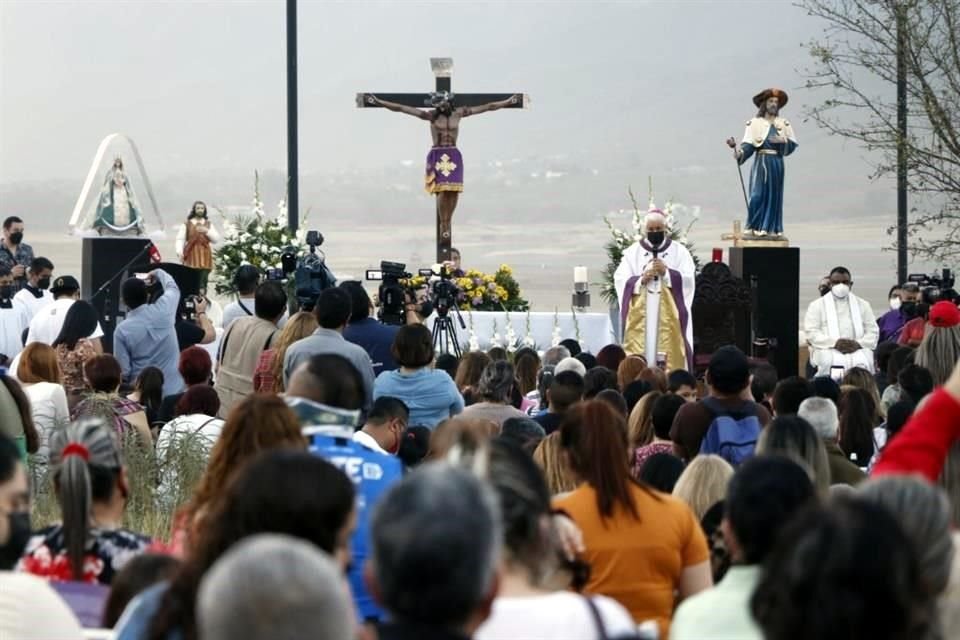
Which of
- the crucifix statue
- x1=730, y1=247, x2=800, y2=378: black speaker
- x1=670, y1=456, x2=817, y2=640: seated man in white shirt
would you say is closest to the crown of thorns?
Result: the crucifix statue

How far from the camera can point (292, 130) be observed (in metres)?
19.1

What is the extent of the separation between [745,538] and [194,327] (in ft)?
30.2

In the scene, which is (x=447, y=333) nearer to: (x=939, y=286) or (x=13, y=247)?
(x=939, y=286)

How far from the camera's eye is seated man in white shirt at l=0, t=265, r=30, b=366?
14.0 meters

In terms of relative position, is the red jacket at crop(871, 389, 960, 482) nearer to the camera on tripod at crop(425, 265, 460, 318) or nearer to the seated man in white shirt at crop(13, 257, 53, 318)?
the camera on tripod at crop(425, 265, 460, 318)

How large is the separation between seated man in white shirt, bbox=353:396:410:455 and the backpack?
1.19 m

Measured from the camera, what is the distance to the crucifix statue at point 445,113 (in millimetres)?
20953

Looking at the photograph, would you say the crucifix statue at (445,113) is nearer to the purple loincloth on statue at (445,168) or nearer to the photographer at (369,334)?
the purple loincloth on statue at (445,168)

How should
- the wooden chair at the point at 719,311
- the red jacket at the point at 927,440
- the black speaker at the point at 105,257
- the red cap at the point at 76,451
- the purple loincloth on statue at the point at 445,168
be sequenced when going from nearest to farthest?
the red jacket at the point at 927,440, the red cap at the point at 76,451, the wooden chair at the point at 719,311, the black speaker at the point at 105,257, the purple loincloth on statue at the point at 445,168

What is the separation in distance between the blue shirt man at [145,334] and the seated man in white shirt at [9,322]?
9.15 feet

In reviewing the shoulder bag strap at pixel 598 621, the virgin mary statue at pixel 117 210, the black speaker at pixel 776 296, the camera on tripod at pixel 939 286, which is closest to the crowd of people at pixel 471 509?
the shoulder bag strap at pixel 598 621

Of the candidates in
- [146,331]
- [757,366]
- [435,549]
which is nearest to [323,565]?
[435,549]

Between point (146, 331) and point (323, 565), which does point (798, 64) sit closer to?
point (146, 331)

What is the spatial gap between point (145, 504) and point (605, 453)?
474cm
